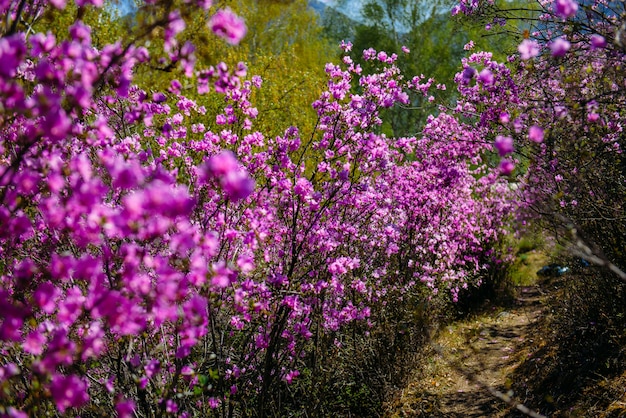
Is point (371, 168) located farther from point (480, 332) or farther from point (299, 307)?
point (480, 332)

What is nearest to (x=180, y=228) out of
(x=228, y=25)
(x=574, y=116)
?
(x=228, y=25)

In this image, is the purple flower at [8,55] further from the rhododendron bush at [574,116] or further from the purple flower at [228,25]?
the rhododendron bush at [574,116]

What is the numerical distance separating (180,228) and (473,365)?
254 inches

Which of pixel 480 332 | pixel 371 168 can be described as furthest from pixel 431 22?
pixel 371 168

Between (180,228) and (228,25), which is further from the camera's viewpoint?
(180,228)

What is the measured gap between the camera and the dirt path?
237 inches

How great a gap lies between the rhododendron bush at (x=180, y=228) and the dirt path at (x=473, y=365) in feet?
3.88

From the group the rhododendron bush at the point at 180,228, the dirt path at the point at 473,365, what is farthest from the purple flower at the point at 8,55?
the dirt path at the point at 473,365

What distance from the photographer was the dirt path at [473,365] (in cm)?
602

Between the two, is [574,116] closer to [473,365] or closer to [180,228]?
[180,228]

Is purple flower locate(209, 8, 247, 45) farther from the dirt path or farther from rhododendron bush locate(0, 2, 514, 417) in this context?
the dirt path

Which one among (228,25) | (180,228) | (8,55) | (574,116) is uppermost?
(228,25)

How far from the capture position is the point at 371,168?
5.34m

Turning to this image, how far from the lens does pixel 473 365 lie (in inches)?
293
